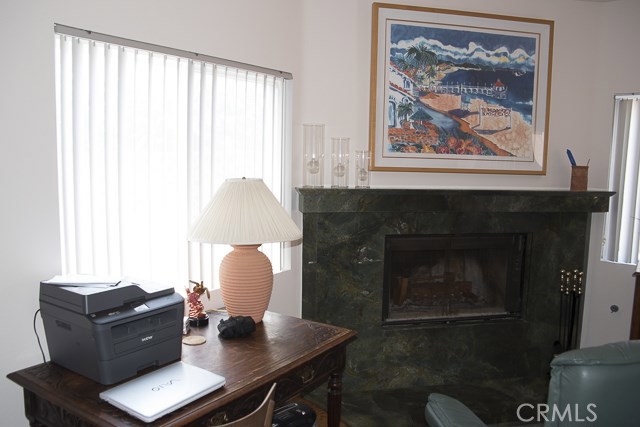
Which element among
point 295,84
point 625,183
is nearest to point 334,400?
point 295,84

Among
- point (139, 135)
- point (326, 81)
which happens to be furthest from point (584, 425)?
point (326, 81)

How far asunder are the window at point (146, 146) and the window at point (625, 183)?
2.64m

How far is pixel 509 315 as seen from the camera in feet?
11.3

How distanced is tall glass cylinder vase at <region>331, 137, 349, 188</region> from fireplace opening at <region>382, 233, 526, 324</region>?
1.81ft

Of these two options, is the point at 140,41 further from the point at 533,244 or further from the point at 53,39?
the point at 533,244

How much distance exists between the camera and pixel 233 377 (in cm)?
154

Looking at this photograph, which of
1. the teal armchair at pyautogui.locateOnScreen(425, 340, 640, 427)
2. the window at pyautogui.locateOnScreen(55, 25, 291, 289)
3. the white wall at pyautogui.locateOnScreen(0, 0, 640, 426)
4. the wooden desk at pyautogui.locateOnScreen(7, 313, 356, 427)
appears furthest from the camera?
the window at pyautogui.locateOnScreen(55, 25, 291, 289)

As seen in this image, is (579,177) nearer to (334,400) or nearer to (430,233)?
(430,233)

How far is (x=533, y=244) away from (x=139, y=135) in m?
2.81

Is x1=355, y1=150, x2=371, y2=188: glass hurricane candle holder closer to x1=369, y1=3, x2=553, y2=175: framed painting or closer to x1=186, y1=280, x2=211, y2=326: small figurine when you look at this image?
x1=369, y1=3, x2=553, y2=175: framed painting

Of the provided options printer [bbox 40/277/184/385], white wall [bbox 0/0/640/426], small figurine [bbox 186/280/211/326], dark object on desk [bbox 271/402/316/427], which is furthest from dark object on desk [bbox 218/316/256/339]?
white wall [bbox 0/0/640/426]

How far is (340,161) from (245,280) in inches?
49.5

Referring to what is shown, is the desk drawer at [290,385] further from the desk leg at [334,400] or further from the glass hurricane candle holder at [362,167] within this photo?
the glass hurricane candle holder at [362,167]

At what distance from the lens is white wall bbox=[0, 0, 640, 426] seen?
5.29ft
